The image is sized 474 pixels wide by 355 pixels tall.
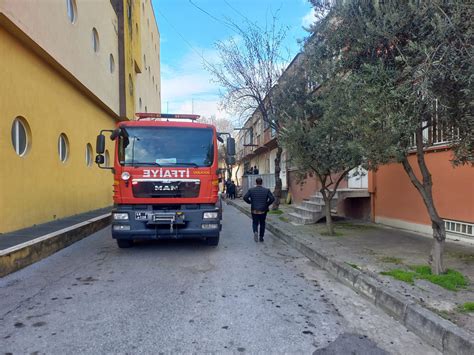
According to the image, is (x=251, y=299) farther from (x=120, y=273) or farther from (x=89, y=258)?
(x=89, y=258)

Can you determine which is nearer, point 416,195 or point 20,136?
point 416,195

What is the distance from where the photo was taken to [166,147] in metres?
8.16

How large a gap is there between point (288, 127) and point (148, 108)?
23173mm

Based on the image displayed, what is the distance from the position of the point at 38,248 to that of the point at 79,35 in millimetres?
8629

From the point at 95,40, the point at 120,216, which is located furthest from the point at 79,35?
the point at 120,216

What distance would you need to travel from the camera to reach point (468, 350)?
3.31m

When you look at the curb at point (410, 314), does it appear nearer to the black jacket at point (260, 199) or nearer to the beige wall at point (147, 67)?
the black jacket at point (260, 199)

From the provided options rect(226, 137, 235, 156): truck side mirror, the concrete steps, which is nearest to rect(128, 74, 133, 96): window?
the concrete steps

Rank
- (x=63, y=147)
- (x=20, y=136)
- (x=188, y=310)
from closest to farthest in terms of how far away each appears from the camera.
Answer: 1. (x=188, y=310)
2. (x=20, y=136)
3. (x=63, y=147)

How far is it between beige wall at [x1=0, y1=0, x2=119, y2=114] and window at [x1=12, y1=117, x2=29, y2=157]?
2.04 meters

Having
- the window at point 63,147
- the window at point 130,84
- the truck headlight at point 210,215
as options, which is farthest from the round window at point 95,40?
the truck headlight at point 210,215

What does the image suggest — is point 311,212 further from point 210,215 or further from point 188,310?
point 188,310

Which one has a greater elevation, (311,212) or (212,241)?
(311,212)

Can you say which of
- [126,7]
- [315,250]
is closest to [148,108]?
[126,7]
